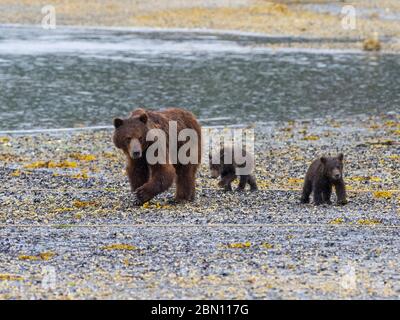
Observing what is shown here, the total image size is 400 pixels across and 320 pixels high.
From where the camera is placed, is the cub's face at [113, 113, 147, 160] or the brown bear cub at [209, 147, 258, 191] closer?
the cub's face at [113, 113, 147, 160]

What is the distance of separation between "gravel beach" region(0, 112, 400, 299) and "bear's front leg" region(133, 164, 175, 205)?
0.16m

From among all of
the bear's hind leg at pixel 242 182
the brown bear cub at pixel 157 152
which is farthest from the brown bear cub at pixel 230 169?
the brown bear cub at pixel 157 152

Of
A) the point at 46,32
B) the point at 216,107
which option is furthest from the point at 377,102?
the point at 46,32

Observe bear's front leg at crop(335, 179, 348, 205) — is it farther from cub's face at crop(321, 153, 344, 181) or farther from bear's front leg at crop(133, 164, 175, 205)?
bear's front leg at crop(133, 164, 175, 205)

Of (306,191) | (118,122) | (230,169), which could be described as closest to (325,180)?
(306,191)

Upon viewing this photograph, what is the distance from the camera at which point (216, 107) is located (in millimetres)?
23281

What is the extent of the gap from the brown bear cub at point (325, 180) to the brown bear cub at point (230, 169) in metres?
1.10

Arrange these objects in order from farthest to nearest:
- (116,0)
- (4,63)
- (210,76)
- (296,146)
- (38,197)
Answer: (116,0) < (4,63) < (210,76) < (296,146) < (38,197)

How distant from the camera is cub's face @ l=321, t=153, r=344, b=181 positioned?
10719 mm

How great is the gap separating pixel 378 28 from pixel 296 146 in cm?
2685

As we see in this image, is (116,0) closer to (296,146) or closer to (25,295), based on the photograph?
(296,146)

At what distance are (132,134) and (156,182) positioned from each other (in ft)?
1.76

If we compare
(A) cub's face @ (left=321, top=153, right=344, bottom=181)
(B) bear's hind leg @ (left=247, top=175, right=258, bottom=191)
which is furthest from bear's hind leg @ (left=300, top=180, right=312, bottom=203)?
(B) bear's hind leg @ (left=247, top=175, right=258, bottom=191)

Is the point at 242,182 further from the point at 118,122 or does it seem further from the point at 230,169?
the point at 118,122
